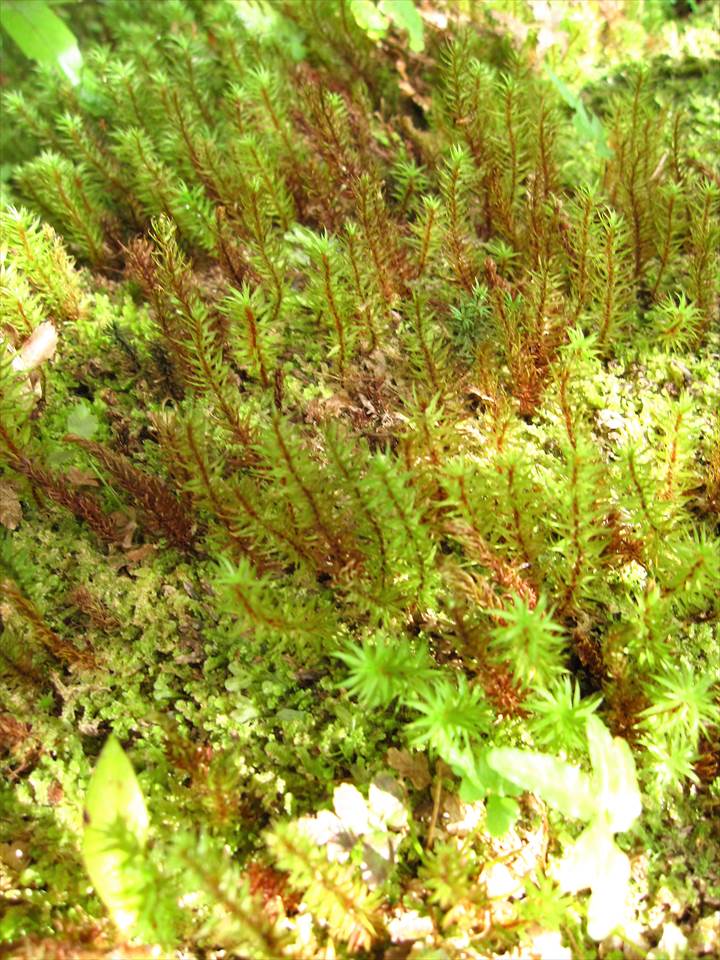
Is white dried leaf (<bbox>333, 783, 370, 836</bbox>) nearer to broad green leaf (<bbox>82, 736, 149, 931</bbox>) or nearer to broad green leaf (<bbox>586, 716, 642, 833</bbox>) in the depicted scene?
broad green leaf (<bbox>82, 736, 149, 931</bbox>)

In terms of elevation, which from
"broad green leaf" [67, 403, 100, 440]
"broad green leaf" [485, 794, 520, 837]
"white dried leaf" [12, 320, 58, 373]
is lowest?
"broad green leaf" [485, 794, 520, 837]

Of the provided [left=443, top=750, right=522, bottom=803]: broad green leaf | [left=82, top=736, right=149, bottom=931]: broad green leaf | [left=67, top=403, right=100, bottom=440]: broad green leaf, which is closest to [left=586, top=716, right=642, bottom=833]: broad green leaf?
[left=443, top=750, right=522, bottom=803]: broad green leaf

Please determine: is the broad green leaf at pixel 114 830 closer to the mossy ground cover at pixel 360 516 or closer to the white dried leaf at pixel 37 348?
the mossy ground cover at pixel 360 516

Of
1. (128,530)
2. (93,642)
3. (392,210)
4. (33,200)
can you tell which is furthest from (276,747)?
(33,200)

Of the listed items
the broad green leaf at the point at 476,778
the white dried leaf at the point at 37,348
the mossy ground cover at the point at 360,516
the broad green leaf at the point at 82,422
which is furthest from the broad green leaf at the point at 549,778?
the white dried leaf at the point at 37,348

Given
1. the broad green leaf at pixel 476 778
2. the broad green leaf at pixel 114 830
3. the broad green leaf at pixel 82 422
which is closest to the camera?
the broad green leaf at pixel 114 830

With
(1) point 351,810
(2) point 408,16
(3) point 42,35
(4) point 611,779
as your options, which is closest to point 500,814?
(4) point 611,779

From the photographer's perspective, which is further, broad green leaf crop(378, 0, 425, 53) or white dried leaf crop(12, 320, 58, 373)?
broad green leaf crop(378, 0, 425, 53)
